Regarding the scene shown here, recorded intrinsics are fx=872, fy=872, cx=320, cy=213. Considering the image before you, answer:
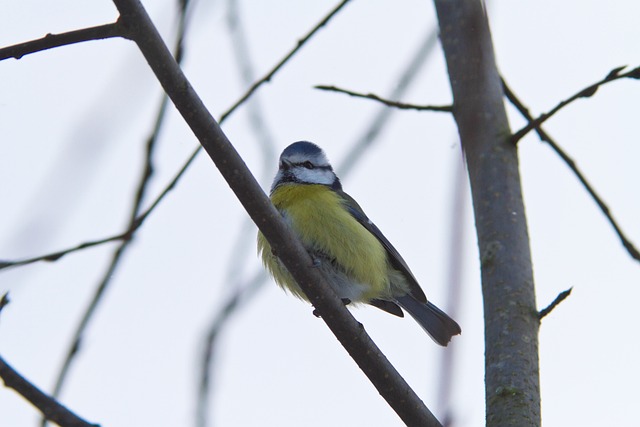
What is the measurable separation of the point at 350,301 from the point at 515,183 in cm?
177

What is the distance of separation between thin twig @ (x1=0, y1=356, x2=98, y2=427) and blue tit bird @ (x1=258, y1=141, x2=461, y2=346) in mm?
2374

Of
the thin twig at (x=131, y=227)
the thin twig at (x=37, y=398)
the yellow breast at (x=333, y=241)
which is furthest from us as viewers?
the yellow breast at (x=333, y=241)

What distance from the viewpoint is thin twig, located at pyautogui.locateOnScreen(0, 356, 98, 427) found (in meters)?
1.96

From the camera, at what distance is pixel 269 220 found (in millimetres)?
2695

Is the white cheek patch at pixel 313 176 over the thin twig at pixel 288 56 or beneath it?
over

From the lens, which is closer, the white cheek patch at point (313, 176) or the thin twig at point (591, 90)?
the thin twig at point (591, 90)

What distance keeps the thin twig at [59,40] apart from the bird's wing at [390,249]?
2.78 m

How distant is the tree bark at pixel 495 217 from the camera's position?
2879mm

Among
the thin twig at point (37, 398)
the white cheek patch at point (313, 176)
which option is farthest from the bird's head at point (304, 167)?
the thin twig at point (37, 398)

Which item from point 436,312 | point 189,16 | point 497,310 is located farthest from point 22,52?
point 436,312

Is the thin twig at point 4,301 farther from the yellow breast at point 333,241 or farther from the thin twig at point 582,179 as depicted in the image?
the yellow breast at point 333,241

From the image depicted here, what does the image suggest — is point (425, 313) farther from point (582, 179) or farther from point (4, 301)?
point (4, 301)

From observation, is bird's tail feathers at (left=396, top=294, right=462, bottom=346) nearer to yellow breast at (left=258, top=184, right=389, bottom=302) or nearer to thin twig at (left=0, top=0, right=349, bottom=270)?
yellow breast at (left=258, top=184, right=389, bottom=302)

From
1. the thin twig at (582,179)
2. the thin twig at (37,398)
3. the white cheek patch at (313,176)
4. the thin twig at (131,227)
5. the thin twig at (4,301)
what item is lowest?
the thin twig at (37,398)
